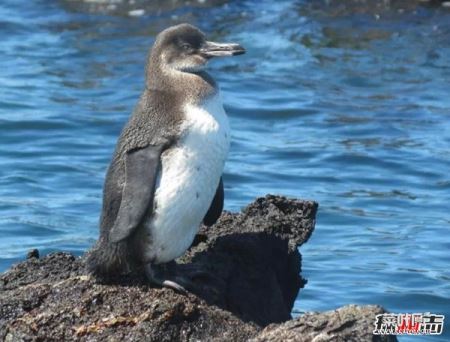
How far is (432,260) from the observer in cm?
1012

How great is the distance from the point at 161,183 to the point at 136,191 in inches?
6.0

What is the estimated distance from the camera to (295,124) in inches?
546

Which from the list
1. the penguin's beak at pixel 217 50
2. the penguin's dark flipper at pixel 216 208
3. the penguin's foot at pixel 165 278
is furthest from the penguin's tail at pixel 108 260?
the penguin's beak at pixel 217 50

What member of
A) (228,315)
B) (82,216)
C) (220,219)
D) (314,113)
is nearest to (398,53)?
(314,113)

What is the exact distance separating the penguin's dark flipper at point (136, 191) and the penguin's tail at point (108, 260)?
6 cm

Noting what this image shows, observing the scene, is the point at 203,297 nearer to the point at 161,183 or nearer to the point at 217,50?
the point at 161,183

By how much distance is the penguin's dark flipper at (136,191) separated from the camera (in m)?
6.77

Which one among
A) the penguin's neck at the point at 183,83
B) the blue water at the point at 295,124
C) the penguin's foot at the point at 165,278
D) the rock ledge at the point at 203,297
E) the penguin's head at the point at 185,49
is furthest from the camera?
the blue water at the point at 295,124

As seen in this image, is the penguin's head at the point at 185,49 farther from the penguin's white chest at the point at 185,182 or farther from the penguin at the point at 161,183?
the penguin's white chest at the point at 185,182

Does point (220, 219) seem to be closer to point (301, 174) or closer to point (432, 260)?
point (432, 260)

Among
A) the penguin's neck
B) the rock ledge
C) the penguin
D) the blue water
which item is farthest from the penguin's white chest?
the blue water

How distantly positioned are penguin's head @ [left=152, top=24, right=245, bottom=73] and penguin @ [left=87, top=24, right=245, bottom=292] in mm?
215

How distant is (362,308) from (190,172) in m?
1.35

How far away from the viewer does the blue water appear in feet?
34.0
